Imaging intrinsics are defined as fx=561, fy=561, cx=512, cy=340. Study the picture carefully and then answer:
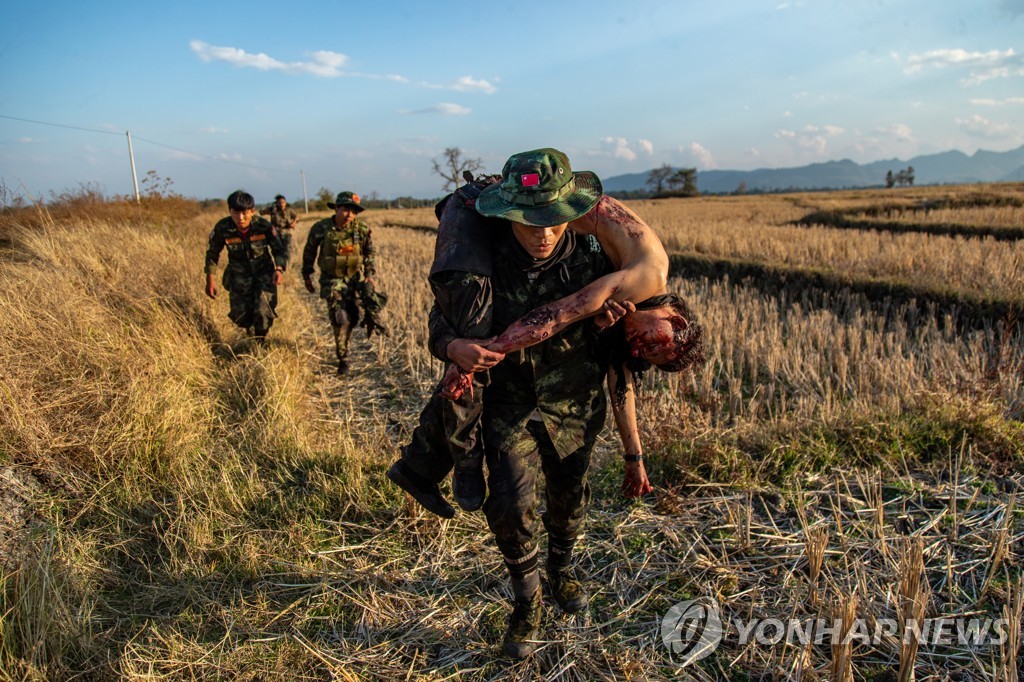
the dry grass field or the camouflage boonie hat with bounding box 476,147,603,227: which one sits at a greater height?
the camouflage boonie hat with bounding box 476,147,603,227

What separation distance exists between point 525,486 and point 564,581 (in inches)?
26.1

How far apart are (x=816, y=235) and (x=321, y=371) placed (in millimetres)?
9974

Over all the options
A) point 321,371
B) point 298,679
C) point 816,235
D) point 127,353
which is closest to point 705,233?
point 816,235

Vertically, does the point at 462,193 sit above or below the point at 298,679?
above

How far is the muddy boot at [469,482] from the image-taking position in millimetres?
2205

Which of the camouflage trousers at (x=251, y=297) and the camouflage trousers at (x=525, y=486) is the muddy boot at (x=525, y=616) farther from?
the camouflage trousers at (x=251, y=297)

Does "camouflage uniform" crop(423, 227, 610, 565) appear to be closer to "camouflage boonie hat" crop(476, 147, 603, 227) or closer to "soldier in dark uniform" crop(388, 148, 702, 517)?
"soldier in dark uniform" crop(388, 148, 702, 517)

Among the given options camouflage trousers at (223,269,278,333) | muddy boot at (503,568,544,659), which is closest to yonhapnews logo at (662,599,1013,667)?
muddy boot at (503,568,544,659)

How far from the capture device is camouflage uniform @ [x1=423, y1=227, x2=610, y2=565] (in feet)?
7.21

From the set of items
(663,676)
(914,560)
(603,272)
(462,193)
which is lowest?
(663,676)

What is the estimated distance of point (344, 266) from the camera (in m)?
6.67

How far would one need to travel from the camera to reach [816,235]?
447 inches

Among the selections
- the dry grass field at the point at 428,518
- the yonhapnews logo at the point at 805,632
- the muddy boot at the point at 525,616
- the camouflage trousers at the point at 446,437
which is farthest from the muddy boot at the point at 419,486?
the yonhapnews logo at the point at 805,632

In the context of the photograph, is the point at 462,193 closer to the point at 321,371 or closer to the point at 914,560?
the point at 914,560
